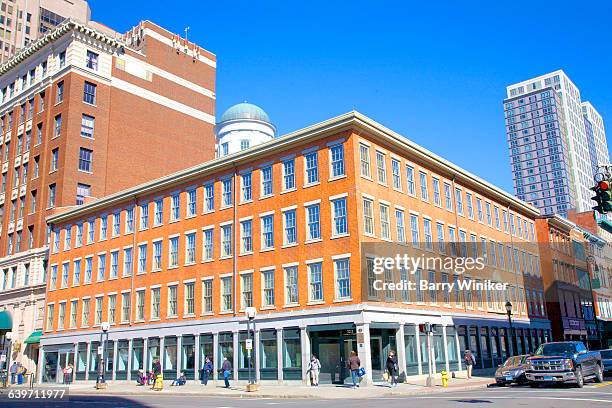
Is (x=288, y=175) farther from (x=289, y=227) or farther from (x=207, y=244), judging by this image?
(x=207, y=244)

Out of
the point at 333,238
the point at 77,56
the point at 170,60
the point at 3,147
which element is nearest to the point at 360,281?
the point at 333,238

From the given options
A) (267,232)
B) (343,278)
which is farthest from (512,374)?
(267,232)

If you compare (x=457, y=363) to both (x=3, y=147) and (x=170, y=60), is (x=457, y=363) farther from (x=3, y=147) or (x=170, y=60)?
(x=3, y=147)

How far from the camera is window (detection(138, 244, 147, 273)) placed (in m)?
44.3

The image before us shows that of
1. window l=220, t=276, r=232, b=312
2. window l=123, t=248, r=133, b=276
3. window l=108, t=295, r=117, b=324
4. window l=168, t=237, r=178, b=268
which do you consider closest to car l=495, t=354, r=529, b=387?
window l=220, t=276, r=232, b=312

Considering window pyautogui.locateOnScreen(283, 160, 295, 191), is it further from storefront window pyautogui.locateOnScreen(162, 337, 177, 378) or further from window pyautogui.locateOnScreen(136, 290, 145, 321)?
window pyautogui.locateOnScreen(136, 290, 145, 321)

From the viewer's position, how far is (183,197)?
140ft

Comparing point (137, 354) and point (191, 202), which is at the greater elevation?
point (191, 202)

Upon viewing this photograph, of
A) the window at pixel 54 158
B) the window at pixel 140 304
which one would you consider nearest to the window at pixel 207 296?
the window at pixel 140 304

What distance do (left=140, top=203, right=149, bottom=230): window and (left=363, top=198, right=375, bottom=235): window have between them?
19.7m

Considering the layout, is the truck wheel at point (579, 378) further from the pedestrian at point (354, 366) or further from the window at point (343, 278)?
the window at point (343, 278)

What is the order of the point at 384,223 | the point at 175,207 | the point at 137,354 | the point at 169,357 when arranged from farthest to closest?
the point at 175,207, the point at 137,354, the point at 169,357, the point at 384,223

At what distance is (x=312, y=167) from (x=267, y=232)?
5.11m

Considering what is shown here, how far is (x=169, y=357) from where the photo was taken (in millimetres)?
40438
